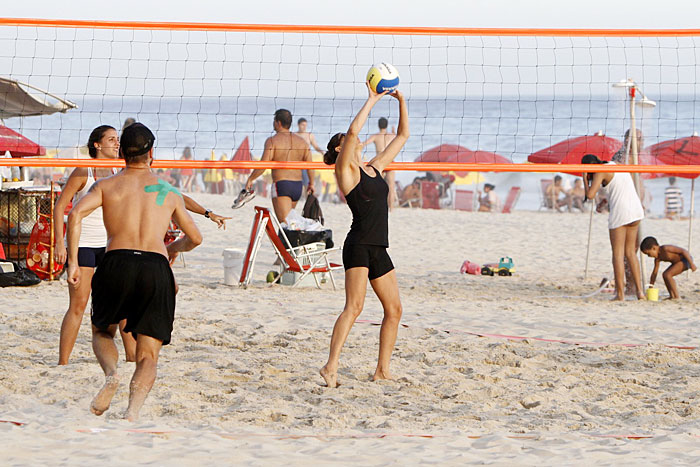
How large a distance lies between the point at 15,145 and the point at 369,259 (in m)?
4.77

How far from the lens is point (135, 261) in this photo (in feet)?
11.9

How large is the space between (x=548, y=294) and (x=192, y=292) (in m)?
3.21

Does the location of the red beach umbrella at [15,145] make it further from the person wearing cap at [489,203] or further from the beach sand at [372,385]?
the person wearing cap at [489,203]

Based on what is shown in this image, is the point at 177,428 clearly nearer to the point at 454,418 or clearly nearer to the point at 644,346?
the point at 454,418

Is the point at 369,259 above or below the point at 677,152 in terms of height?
below

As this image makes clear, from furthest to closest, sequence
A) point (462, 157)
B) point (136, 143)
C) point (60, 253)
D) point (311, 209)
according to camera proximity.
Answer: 1. point (462, 157)
2. point (311, 209)
3. point (60, 253)
4. point (136, 143)

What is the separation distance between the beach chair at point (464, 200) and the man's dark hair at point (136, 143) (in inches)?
547

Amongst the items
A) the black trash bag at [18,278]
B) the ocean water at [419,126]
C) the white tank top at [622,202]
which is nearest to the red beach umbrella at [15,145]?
the black trash bag at [18,278]

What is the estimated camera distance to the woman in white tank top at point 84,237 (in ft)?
15.0

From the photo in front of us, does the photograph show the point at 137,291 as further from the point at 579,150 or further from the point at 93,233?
the point at 579,150

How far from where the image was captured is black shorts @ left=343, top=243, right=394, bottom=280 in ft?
14.8

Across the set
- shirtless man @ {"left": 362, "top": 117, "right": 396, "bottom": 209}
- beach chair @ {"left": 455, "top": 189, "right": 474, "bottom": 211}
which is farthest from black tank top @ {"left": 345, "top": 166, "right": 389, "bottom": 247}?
beach chair @ {"left": 455, "top": 189, "right": 474, "bottom": 211}

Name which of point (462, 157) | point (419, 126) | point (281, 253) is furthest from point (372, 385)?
point (419, 126)

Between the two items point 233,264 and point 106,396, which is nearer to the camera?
point 106,396
